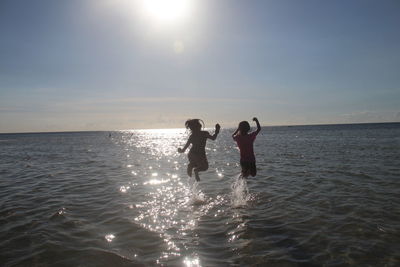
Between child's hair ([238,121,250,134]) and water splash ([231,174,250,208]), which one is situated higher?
child's hair ([238,121,250,134])

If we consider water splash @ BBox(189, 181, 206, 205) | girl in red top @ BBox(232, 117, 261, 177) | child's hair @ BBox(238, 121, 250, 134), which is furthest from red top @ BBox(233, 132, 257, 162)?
water splash @ BBox(189, 181, 206, 205)

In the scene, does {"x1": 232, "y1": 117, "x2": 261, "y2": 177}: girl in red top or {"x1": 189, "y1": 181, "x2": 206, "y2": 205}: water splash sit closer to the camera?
{"x1": 232, "y1": 117, "x2": 261, "y2": 177}: girl in red top

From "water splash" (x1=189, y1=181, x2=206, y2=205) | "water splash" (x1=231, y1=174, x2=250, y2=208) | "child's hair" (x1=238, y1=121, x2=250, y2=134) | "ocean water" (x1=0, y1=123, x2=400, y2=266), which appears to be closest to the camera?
"ocean water" (x1=0, y1=123, x2=400, y2=266)

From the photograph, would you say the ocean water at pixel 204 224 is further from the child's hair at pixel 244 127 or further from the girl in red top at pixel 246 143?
the child's hair at pixel 244 127

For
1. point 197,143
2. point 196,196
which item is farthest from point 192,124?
point 196,196

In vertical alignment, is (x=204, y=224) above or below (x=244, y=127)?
below

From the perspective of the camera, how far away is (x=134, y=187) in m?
13.3

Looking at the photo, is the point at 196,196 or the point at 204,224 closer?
the point at 204,224

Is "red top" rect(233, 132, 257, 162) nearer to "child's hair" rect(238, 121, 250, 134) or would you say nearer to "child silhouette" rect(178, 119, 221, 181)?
"child's hair" rect(238, 121, 250, 134)

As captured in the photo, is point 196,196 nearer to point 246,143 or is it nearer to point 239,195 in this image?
point 239,195

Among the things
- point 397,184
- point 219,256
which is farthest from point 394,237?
point 397,184

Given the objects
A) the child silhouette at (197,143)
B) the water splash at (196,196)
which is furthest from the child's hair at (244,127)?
the water splash at (196,196)

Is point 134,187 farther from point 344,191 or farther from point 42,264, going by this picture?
point 344,191

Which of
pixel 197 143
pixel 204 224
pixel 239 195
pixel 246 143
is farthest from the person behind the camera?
pixel 239 195
